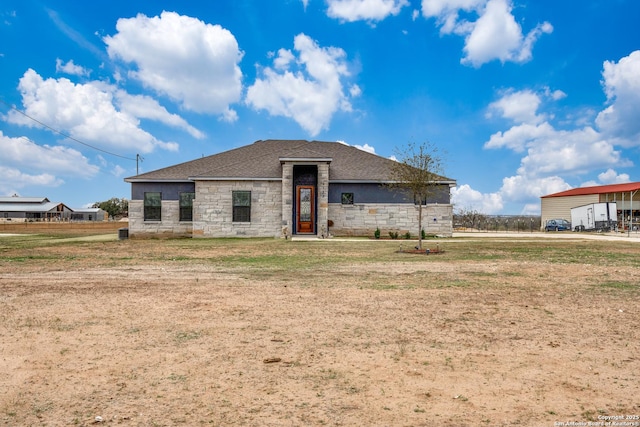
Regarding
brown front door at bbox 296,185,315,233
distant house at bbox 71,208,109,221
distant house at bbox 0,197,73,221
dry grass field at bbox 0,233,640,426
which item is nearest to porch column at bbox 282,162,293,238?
brown front door at bbox 296,185,315,233

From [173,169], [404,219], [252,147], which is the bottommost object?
[404,219]

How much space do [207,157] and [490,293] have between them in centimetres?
2577

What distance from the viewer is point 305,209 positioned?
91.2 feet

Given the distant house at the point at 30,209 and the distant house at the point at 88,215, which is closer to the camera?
the distant house at the point at 30,209

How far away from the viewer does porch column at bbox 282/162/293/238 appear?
2567 centimetres

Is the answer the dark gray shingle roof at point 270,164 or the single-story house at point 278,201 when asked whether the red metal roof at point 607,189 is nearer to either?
the single-story house at point 278,201

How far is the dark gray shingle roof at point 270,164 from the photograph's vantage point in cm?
2692

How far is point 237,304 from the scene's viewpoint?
750cm

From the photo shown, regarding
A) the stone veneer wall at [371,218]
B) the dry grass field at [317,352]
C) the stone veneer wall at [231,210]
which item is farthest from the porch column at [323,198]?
the dry grass field at [317,352]

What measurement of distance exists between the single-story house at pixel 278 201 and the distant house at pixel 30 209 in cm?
6595

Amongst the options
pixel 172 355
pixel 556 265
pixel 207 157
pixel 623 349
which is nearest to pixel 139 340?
pixel 172 355

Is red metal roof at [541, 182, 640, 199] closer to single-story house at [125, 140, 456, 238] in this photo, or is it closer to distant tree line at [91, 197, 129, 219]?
→ single-story house at [125, 140, 456, 238]

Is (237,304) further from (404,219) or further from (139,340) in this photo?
(404,219)

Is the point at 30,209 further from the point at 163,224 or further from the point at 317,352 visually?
the point at 317,352
